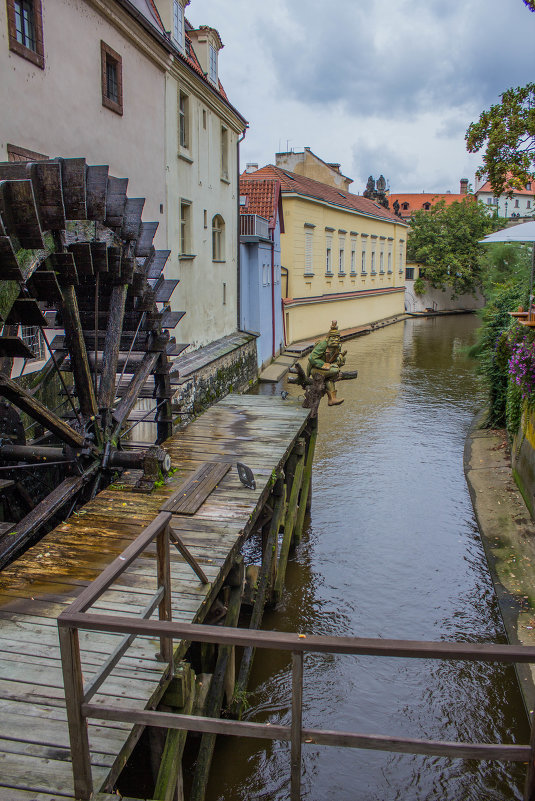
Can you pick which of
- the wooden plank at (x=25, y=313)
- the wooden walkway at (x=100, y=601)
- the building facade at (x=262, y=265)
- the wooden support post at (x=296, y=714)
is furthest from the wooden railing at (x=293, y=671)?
the building facade at (x=262, y=265)

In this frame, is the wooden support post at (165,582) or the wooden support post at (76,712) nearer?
the wooden support post at (76,712)

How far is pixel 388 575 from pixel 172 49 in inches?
387

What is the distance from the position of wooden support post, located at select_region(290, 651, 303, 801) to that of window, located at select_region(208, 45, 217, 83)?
1512 centimetres

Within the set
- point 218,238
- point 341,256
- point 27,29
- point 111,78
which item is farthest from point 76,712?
point 341,256

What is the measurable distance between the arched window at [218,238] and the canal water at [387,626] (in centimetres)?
534

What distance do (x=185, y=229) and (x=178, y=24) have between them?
389 cm

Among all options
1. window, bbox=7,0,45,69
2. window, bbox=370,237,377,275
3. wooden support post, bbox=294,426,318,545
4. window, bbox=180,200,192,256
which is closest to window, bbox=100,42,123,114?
window, bbox=7,0,45,69

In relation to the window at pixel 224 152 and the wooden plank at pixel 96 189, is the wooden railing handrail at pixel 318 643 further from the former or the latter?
the window at pixel 224 152

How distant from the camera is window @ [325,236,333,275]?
27250 mm

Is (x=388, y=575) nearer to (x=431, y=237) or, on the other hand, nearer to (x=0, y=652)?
(x=0, y=652)

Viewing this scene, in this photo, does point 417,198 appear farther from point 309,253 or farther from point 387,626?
point 387,626

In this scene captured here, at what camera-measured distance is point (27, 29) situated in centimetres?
760

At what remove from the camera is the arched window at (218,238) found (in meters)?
16.1

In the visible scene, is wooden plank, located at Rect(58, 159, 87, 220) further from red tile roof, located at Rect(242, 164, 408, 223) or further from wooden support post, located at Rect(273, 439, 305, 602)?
red tile roof, located at Rect(242, 164, 408, 223)
